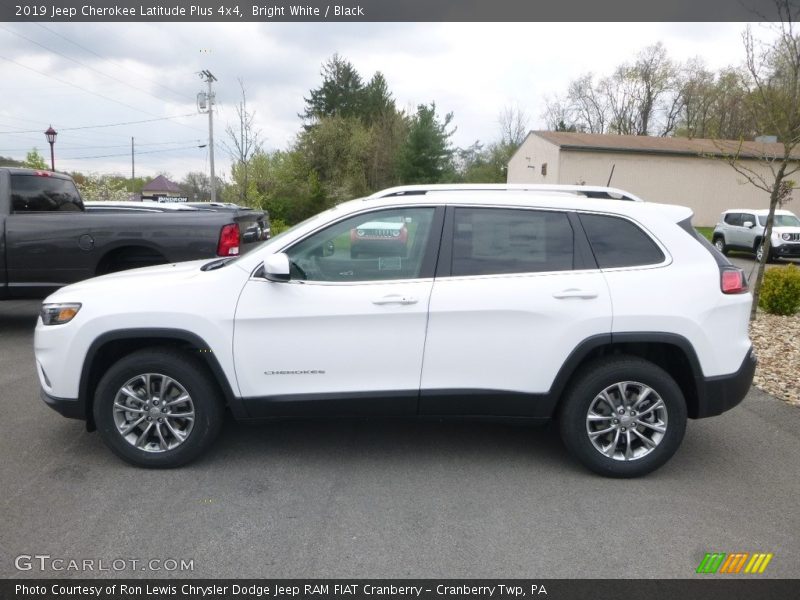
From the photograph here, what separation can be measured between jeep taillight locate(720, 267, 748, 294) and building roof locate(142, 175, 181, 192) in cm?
8800

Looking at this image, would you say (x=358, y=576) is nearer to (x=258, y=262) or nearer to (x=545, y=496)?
(x=545, y=496)

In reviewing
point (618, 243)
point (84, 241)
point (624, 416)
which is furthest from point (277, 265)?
point (84, 241)

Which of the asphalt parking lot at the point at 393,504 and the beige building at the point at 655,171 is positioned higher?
the beige building at the point at 655,171

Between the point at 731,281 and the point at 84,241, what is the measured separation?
6875 millimetres

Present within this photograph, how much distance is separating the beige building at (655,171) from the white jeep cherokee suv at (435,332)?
30832mm

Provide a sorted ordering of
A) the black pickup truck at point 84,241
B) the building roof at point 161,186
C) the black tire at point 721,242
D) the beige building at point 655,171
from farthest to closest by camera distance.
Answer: the building roof at point 161,186, the beige building at point 655,171, the black tire at point 721,242, the black pickup truck at point 84,241

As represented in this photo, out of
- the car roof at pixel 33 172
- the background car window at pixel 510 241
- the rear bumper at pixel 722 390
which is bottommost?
the rear bumper at pixel 722 390

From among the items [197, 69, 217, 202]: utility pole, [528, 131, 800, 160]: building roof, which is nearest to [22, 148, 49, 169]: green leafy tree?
[197, 69, 217, 202]: utility pole

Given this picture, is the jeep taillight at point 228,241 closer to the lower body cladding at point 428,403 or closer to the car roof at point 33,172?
the car roof at point 33,172

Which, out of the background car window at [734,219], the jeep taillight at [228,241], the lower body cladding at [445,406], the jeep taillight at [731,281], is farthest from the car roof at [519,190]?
the background car window at [734,219]

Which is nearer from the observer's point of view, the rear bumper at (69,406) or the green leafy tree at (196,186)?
the rear bumper at (69,406)

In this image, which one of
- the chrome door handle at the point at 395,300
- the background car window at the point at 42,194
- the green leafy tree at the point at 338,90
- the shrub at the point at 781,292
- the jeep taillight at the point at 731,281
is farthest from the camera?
the green leafy tree at the point at 338,90

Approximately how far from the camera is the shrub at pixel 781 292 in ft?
29.5

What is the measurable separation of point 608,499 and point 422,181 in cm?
3556
